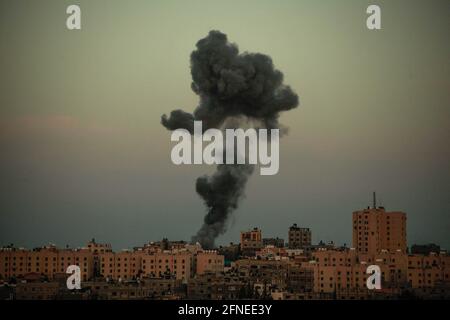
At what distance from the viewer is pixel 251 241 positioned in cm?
4972

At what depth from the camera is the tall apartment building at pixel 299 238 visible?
4867 centimetres

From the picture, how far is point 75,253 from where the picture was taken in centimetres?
4638

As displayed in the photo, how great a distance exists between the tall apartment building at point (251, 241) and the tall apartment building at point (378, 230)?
3480mm

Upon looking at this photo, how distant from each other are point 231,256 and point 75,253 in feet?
14.8

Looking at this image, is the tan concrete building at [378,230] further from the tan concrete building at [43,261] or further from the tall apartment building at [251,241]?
the tan concrete building at [43,261]

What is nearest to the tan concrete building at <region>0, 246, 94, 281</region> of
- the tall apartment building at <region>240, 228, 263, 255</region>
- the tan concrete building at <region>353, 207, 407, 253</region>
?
the tall apartment building at <region>240, 228, 263, 255</region>

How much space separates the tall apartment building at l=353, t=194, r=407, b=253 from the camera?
45844 millimetres

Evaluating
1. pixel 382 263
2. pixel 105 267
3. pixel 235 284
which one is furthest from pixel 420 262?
pixel 105 267

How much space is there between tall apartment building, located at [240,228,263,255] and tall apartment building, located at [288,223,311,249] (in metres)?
Result: 0.78

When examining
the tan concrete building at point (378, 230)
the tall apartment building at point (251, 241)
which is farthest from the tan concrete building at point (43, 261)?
the tan concrete building at point (378, 230)

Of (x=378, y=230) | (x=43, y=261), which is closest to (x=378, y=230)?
(x=378, y=230)

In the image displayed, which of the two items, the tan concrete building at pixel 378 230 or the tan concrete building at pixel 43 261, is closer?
Answer: the tan concrete building at pixel 43 261
